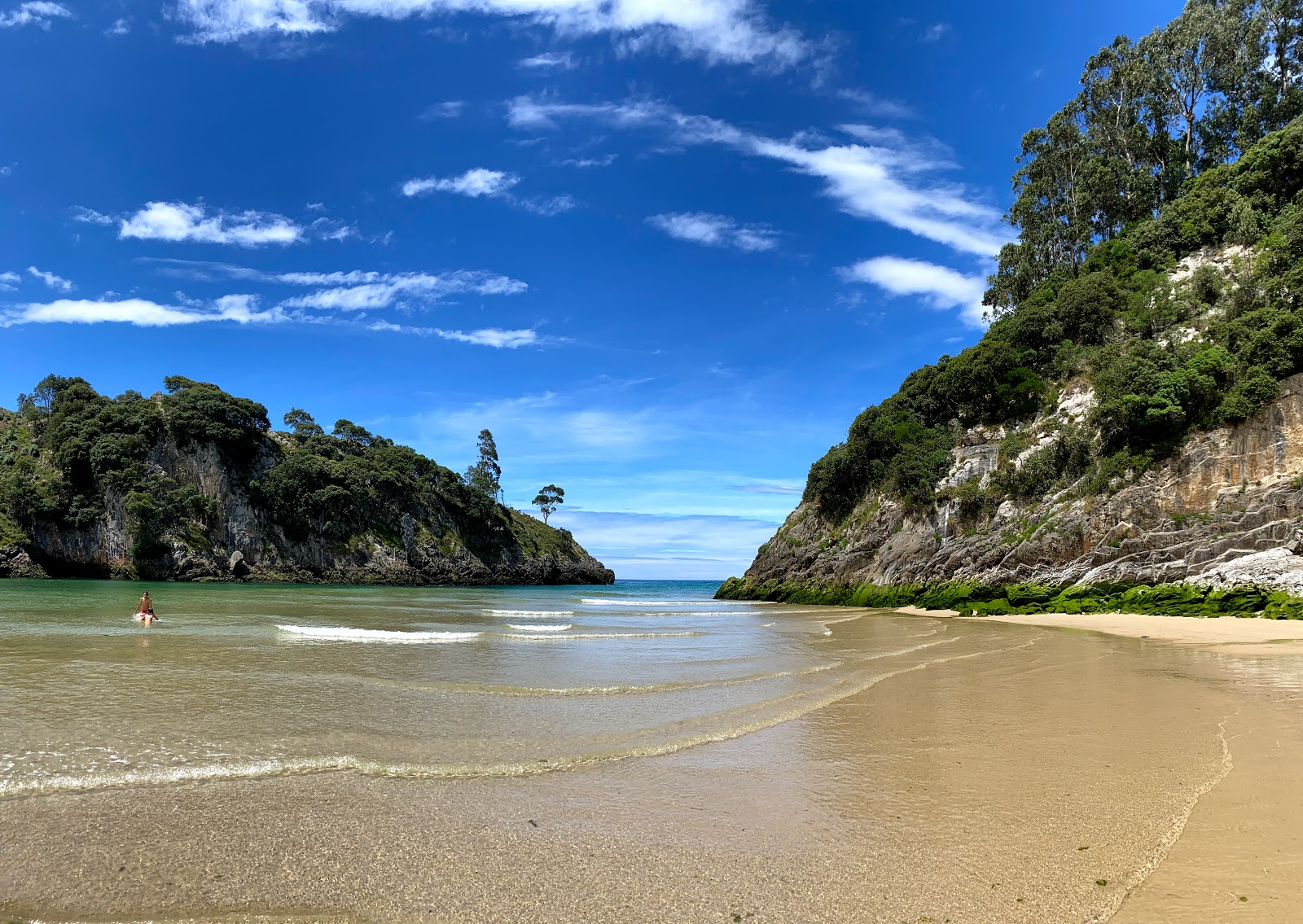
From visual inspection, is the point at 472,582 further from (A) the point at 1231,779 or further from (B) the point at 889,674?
(A) the point at 1231,779

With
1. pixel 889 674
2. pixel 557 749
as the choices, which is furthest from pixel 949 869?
pixel 889 674

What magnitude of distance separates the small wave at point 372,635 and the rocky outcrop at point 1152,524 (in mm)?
25241

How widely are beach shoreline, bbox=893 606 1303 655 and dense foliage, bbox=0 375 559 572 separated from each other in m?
74.6

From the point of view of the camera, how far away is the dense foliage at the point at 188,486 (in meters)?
63.2

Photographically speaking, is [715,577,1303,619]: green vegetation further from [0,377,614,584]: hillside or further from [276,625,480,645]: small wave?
[0,377,614,584]: hillside

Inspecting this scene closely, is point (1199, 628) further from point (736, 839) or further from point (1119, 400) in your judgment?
point (736, 839)

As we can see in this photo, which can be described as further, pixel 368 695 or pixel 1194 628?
pixel 1194 628

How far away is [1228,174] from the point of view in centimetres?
3762

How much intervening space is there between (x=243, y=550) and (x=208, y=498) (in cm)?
674

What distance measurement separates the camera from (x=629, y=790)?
5477 millimetres

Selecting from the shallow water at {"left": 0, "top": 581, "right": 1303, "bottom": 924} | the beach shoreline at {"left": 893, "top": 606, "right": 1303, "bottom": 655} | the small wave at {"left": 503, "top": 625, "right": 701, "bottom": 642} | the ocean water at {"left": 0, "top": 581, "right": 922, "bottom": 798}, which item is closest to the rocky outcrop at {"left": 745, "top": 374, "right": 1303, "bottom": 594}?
the beach shoreline at {"left": 893, "top": 606, "right": 1303, "bottom": 655}

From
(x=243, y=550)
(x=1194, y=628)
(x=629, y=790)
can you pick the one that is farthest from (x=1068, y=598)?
(x=243, y=550)

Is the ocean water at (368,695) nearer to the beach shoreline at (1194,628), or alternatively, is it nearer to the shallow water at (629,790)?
the shallow water at (629,790)

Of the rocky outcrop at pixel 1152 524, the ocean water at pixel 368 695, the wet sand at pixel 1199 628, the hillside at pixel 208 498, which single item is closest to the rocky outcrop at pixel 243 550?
the hillside at pixel 208 498
